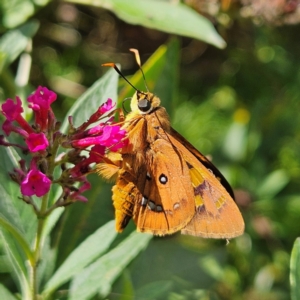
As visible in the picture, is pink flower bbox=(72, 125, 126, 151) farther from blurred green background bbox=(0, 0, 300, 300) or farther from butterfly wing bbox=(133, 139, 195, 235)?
blurred green background bbox=(0, 0, 300, 300)

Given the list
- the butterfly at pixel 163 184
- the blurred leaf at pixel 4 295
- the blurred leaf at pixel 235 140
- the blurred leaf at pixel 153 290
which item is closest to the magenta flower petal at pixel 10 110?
the butterfly at pixel 163 184

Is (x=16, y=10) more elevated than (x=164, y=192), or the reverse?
(x=16, y=10)

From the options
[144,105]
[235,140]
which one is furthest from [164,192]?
[235,140]

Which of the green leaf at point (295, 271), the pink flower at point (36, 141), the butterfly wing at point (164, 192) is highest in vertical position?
the pink flower at point (36, 141)

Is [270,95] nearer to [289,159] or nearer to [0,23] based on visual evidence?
[289,159]

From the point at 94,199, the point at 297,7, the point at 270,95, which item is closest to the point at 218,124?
the point at 270,95

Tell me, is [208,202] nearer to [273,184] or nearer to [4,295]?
[4,295]

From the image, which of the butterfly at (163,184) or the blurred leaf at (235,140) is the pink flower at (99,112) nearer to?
the butterfly at (163,184)
